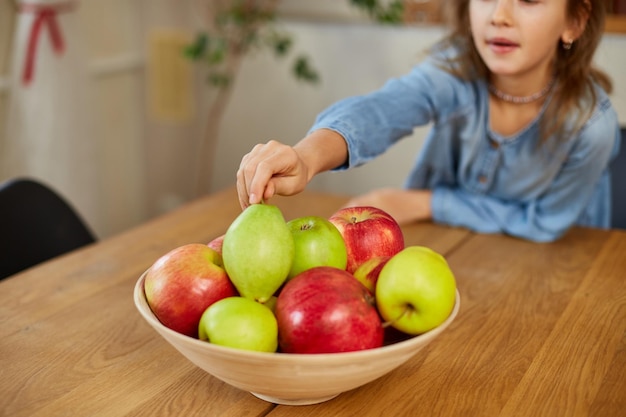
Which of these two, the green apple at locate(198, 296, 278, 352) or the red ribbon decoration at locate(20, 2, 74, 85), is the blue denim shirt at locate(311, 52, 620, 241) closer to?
the green apple at locate(198, 296, 278, 352)

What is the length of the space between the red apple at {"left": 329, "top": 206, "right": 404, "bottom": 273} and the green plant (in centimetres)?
168

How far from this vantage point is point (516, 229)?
1481mm

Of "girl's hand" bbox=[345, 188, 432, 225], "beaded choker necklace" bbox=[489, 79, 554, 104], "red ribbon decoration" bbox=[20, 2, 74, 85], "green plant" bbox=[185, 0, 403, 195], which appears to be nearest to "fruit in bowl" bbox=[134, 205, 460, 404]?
"girl's hand" bbox=[345, 188, 432, 225]

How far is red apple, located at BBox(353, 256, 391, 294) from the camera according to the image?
846 mm

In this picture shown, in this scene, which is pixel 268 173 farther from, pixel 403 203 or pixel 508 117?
pixel 508 117

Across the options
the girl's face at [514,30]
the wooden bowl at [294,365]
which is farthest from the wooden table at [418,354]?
the girl's face at [514,30]

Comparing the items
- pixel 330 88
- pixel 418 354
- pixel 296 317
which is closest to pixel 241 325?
pixel 296 317

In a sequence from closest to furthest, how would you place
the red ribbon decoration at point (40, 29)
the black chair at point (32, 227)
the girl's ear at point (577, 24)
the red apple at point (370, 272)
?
the red apple at point (370, 272) < the black chair at point (32, 227) < the girl's ear at point (577, 24) < the red ribbon decoration at point (40, 29)

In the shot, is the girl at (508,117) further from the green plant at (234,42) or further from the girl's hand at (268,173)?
the green plant at (234,42)

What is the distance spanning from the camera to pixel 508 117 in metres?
1.59

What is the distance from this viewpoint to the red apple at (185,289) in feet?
2.68

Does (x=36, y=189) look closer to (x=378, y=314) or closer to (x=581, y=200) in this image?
(x=378, y=314)

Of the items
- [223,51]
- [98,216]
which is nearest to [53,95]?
[98,216]

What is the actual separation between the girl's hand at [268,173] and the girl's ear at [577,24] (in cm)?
76
